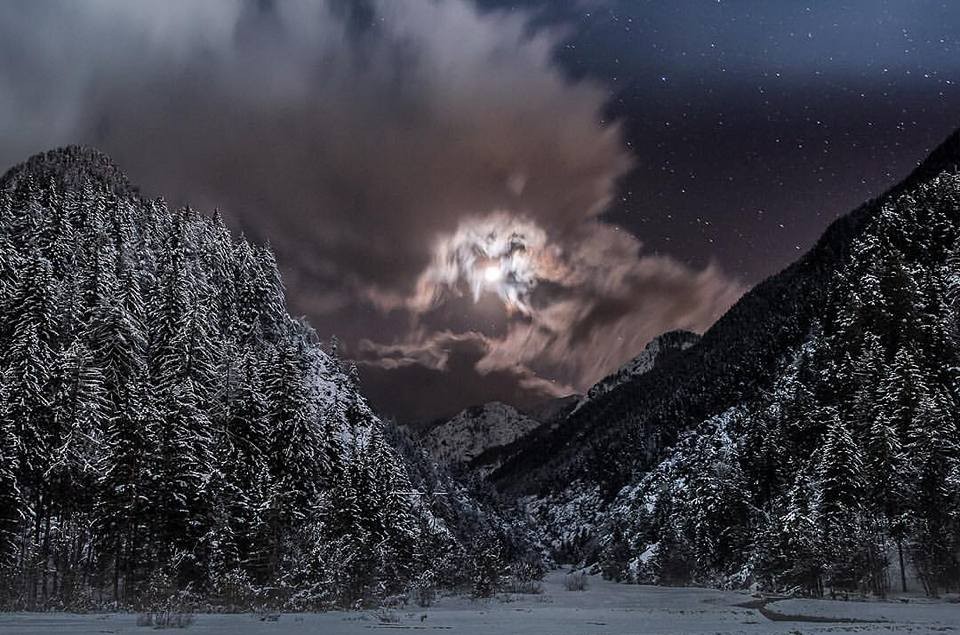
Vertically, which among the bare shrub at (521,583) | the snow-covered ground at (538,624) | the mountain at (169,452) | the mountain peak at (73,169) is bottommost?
the bare shrub at (521,583)

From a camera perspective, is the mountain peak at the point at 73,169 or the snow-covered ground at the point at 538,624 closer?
the snow-covered ground at the point at 538,624

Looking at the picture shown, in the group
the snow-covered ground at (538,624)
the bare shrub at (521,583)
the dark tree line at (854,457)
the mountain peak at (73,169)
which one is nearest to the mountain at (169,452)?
the bare shrub at (521,583)

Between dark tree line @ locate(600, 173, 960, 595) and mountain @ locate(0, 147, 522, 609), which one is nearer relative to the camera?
mountain @ locate(0, 147, 522, 609)

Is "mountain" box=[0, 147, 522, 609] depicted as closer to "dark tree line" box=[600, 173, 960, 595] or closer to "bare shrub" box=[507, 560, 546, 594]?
"bare shrub" box=[507, 560, 546, 594]

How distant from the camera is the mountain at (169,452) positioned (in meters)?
37.8

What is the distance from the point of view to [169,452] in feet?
128

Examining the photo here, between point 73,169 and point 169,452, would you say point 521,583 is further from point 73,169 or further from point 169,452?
point 73,169

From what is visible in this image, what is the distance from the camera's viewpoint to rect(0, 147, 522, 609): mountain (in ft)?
124

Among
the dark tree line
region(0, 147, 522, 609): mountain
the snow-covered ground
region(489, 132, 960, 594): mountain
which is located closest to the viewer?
the snow-covered ground

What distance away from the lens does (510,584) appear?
3147 inches

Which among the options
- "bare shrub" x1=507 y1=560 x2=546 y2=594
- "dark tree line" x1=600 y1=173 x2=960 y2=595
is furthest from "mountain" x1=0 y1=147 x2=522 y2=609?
"dark tree line" x1=600 y1=173 x2=960 y2=595

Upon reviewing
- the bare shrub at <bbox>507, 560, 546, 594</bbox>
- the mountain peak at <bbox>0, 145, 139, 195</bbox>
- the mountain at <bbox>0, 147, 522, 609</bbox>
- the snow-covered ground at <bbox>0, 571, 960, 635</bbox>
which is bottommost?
the bare shrub at <bbox>507, 560, 546, 594</bbox>

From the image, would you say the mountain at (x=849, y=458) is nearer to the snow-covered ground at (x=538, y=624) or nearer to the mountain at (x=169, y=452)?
the snow-covered ground at (x=538, y=624)

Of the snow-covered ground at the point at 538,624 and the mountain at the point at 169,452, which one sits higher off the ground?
the mountain at the point at 169,452
